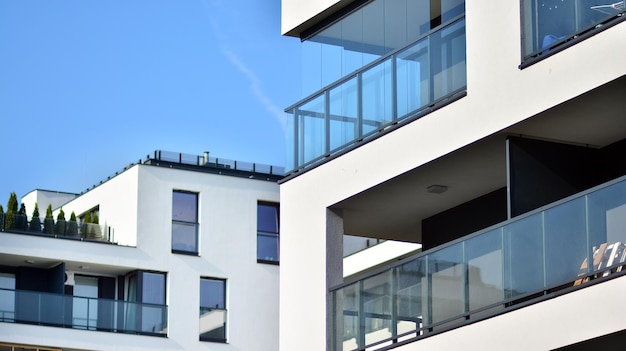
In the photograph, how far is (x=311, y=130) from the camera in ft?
72.9

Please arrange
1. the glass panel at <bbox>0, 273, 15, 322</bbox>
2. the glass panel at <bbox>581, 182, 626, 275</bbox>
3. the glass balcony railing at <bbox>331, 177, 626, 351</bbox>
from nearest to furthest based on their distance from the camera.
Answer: the glass panel at <bbox>581, 182, 626, 275</bbox>
the glass balcony railing at <bbox>331, 177, 626, 351</bbox>
the glass panel at <bbox>0, 273, 15, 322</bbox>

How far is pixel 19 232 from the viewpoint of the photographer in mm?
43812

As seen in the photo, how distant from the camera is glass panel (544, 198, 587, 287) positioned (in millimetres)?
16406

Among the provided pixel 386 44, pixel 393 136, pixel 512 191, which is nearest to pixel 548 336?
pixel 512 191

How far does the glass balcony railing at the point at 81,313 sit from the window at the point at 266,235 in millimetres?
3612

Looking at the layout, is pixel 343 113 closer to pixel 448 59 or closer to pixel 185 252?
pixel 448 59

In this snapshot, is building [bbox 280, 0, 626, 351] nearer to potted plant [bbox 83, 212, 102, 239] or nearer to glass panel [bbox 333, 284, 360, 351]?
glass panel [bbox 333, 284, 360, 351]

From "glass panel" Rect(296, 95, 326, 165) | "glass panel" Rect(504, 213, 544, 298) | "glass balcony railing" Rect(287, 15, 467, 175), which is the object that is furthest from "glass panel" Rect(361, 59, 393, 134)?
"glass panel" Rect(504, 213, 544, 298)

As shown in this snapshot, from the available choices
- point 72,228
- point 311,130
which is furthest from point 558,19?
point 72,228

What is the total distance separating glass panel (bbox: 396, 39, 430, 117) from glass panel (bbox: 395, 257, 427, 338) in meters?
2.07

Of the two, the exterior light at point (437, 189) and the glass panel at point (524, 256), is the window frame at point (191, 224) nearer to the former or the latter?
the exterior light at point (437, 189)

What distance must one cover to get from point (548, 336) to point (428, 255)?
2776 millimetres

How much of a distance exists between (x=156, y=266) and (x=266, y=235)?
143 inches

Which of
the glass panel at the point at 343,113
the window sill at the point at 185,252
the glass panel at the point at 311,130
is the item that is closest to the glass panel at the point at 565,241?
the glass panel at the point at 343,113
